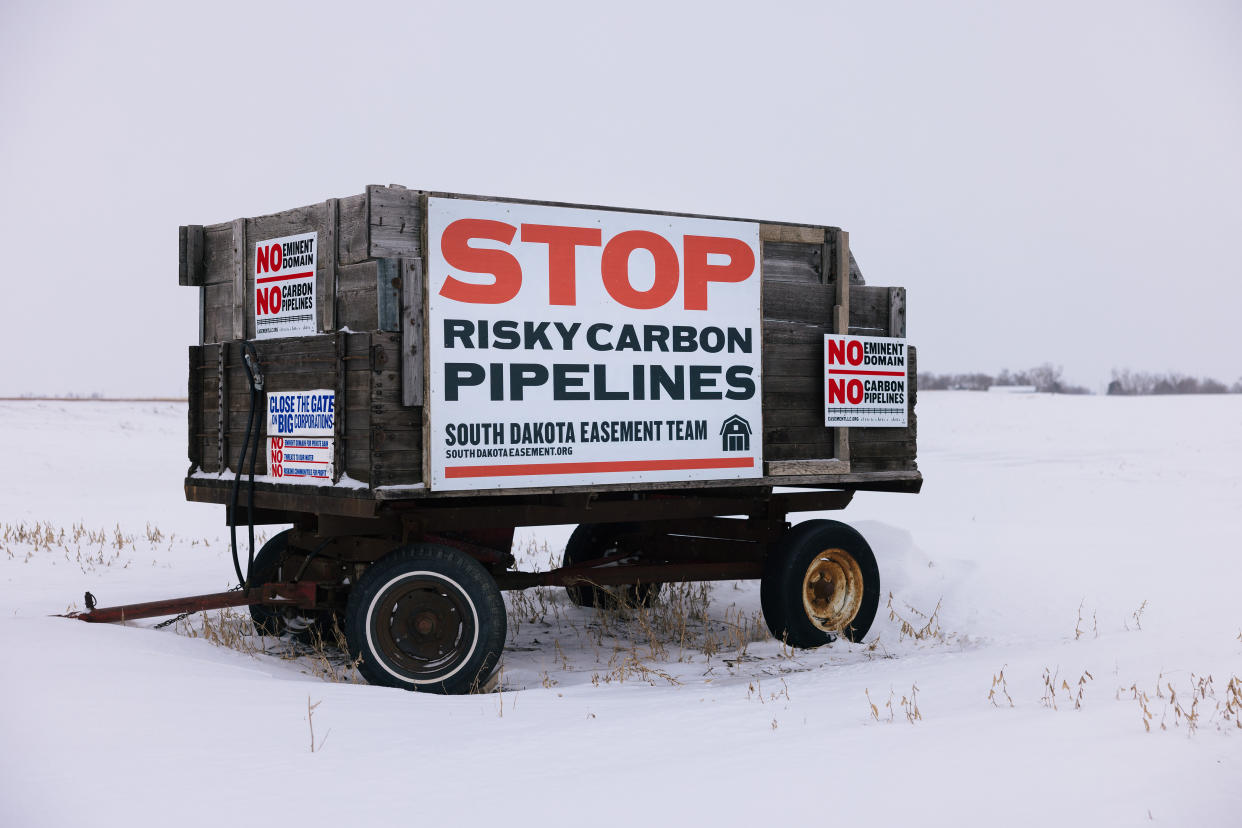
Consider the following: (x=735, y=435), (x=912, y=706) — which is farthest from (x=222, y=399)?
(x=912, y=706)

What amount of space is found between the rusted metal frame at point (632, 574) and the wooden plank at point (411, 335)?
169cm

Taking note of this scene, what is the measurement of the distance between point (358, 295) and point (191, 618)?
373 centimetres

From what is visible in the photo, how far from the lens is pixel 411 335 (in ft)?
22.1

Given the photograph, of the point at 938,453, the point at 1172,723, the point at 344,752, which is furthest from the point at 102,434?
the point at 1172,723

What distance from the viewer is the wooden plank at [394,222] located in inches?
267

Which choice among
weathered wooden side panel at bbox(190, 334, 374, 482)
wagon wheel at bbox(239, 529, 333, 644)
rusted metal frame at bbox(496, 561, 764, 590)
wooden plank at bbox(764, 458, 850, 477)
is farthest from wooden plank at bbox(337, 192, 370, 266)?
wooden plank at bbox(764, 458, 850, 477)

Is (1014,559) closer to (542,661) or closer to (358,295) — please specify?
(542,661)

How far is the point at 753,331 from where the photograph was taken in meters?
8.20

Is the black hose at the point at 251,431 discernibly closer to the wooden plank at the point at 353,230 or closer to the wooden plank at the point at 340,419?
the wooden plank at the point at 340,419

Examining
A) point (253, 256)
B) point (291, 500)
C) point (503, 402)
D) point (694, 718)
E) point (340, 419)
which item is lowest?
point (694, 718)

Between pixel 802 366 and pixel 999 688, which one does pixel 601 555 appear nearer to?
pixel 802 366

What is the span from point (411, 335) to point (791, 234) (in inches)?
126

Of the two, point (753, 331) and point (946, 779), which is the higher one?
point (753, 331)

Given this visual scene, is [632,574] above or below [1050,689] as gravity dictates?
above
